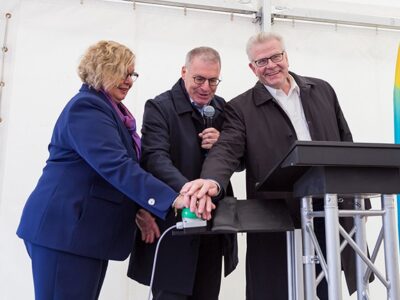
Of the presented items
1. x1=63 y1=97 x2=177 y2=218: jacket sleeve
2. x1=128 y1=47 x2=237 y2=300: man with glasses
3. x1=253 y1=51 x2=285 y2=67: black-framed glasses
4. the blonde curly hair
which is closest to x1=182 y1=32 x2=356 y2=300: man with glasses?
x1=253 y1=51 x2=285 y2=67: black-framed glasses

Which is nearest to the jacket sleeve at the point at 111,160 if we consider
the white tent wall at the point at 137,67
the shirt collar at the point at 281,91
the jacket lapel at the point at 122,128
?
the jacket lapel at the point at 122,128

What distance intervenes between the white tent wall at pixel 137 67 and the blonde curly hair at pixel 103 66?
99 centimetres

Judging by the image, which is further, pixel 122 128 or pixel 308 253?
pixel 122 128

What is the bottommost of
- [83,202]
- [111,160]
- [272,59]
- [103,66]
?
[83,202]

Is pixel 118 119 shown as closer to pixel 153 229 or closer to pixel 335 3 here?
pixel 153 229

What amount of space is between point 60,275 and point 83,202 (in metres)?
0.23

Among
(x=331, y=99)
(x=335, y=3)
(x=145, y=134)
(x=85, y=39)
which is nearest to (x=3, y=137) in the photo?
(x=85, y=39)

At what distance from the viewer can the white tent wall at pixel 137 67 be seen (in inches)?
87.3

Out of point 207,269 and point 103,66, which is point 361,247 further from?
point 103,66

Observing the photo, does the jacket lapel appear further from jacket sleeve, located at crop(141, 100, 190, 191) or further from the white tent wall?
the white tent wall

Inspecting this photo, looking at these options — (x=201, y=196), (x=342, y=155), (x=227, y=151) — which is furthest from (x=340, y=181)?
(x=227, y=151)

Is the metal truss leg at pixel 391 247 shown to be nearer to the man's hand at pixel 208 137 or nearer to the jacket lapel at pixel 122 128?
the man's hand at pixel 208 137

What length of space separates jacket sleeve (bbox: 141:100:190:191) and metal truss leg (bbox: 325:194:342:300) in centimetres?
54

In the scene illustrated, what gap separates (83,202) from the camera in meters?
1.25
